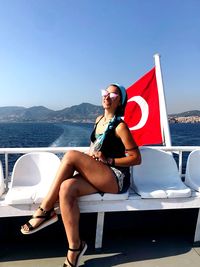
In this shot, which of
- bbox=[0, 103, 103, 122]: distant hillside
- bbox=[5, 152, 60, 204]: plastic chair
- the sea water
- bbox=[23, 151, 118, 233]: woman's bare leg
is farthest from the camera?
bbox=[0, 103, 103, 122]: distant hillside

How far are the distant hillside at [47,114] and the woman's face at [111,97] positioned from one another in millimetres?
60783

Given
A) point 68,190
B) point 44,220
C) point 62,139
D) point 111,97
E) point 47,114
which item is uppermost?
point 111,97

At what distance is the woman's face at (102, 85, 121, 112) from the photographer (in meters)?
2.78

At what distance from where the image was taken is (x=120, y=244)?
114 inches

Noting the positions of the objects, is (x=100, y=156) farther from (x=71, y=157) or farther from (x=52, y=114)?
(x=52, y=114)

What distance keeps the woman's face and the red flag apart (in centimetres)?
164

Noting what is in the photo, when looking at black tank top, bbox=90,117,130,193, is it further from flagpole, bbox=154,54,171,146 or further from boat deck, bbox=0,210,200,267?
flagpole, bbox=154,54,171,146

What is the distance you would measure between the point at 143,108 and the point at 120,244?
219cm

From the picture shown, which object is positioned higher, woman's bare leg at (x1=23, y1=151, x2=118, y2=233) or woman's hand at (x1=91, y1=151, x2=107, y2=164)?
woman's hand at (x1=91, y1=151, x2=107, y2=164)

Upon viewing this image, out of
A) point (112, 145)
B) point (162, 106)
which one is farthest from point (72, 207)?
point (162, 106)

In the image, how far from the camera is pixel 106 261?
257 centimetres

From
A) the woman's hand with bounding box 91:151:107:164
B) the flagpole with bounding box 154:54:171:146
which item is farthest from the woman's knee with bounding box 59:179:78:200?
the flagpole with bounding box 154:54:171:146

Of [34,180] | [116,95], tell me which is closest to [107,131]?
[116,95]

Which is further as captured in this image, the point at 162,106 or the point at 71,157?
the point at 162,106
